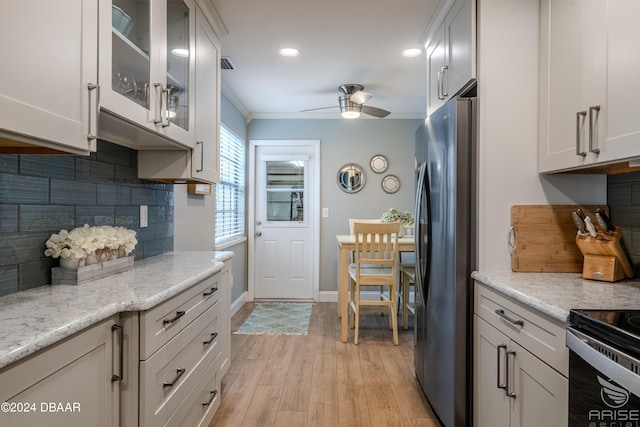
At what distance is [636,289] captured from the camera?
1.51 metres

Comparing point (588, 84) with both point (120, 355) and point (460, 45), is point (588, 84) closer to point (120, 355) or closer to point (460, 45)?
point (460, 45)

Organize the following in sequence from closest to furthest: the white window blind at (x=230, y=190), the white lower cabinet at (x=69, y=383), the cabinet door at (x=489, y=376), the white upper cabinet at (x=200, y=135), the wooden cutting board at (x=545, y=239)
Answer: the white lower cabinet at (x=69, y=383), the cabinet door at (x=489, y=376), the wooden cutting board at (x=545, y=239), the white upper cabinet at (x=200, y=135), the white window blind at (x=230, y=190)

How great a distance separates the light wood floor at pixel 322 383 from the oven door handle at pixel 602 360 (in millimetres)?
1348

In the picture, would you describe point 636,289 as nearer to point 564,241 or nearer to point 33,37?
point 564,241

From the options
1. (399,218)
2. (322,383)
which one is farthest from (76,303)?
(399,218)

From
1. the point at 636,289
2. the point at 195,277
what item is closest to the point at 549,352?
the point at 636,289

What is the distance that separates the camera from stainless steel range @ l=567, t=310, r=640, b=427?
0.90m

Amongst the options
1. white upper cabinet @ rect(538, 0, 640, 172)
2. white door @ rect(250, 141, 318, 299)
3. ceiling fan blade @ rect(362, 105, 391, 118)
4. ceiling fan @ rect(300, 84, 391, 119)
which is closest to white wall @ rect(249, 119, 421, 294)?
white door @ rect(250, 141, 318, 299)

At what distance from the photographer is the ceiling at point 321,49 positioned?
2455mm

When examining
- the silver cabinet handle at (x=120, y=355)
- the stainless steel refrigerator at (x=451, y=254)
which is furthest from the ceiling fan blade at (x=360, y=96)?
the silver cabinet handle at (x=120, y=355)

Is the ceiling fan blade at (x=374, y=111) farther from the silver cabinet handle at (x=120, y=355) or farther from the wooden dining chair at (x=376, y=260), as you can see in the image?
the silver cabinet handle at (x=120, y=355)

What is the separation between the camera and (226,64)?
Answer: 11.1 ft

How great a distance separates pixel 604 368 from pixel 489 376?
0.80m

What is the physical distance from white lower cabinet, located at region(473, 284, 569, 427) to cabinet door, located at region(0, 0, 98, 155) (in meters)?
1.60
